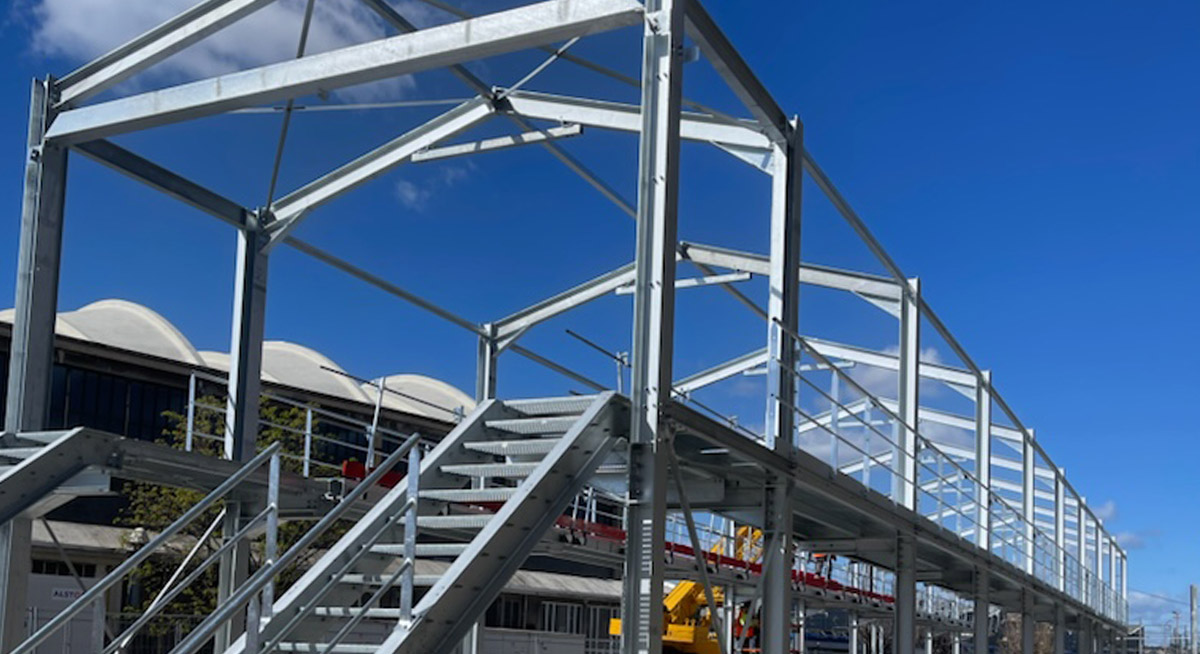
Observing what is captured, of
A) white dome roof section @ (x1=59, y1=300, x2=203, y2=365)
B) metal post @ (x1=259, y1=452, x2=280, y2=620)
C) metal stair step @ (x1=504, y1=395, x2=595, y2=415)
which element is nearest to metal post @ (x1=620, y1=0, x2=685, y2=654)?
metal stair step @ (x1=504, y1=395, x2=595, y2=415)

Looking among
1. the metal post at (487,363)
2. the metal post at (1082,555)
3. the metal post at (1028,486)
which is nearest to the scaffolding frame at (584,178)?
the metal post at (487,363)

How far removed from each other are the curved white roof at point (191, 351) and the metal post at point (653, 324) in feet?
72.5

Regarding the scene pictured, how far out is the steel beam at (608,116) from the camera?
12.7m

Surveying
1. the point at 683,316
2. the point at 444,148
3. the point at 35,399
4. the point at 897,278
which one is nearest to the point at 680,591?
the point at 683,316

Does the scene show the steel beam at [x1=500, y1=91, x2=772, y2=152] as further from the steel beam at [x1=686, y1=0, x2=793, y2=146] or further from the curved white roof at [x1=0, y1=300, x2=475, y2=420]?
the curved white roof at [x1=0, y1=300, x2=475, y2=420]

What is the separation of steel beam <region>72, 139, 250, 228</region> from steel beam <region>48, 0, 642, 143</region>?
564 millimetres

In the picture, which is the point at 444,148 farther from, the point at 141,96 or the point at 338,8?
the point at 141,96

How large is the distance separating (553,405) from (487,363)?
30.8 feet

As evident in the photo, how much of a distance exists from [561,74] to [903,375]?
27.9ft

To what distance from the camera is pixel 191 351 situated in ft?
119

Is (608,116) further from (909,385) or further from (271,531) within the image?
(271,531)

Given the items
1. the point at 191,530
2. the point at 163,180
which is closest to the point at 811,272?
the point at 163,180

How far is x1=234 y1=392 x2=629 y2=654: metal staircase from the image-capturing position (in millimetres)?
7637

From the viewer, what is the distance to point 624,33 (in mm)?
14953
